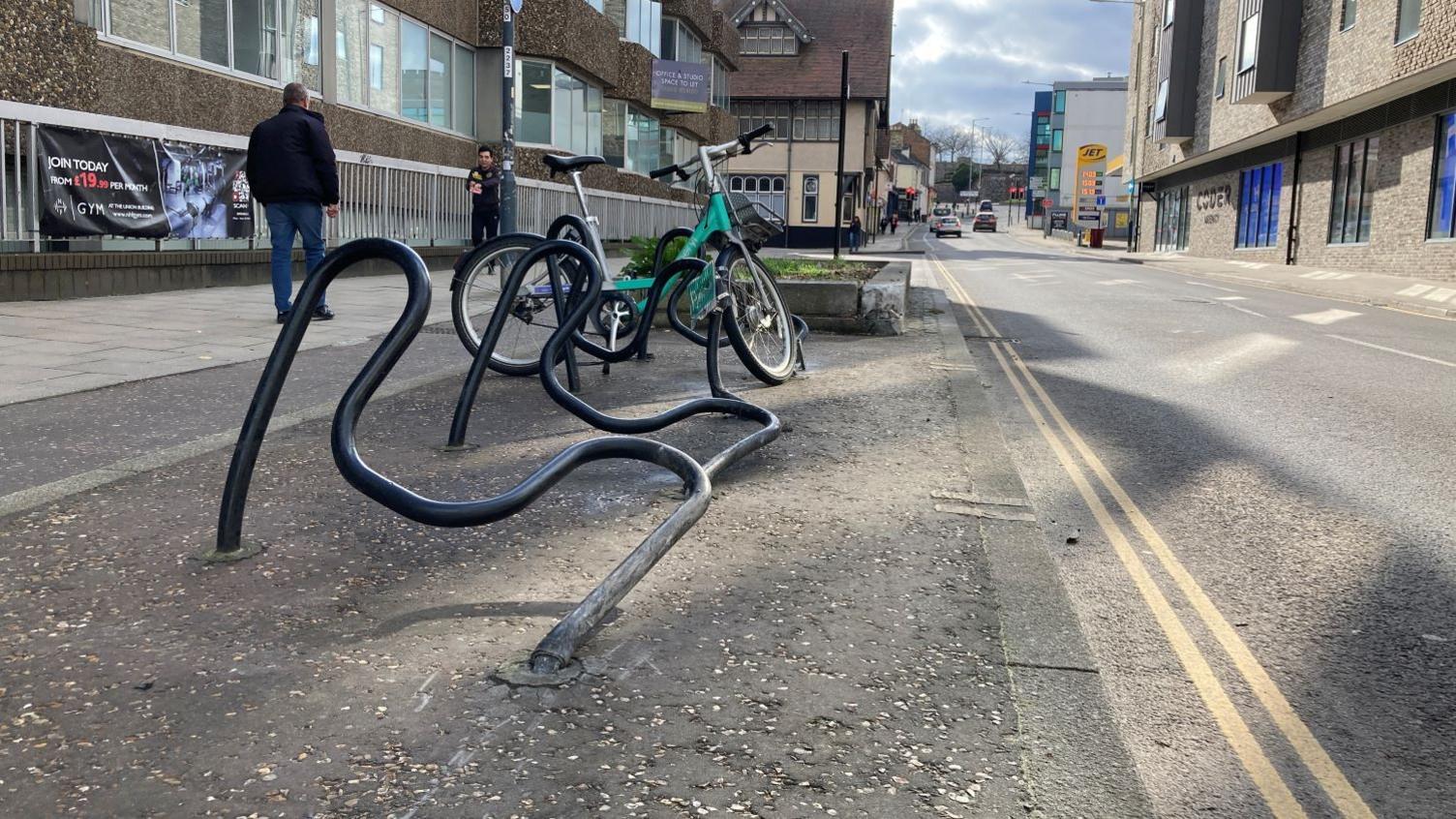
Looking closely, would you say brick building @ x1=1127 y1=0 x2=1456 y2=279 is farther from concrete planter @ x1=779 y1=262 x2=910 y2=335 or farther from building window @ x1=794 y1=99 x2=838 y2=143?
building window @ x1=794 y1=99 x2=838 y2=143

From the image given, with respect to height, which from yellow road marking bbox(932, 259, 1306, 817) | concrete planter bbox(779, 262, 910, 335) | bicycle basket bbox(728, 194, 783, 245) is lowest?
yellow road marking bbox(932, 259, 1306, 817)

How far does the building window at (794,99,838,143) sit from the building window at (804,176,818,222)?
2.02 meters

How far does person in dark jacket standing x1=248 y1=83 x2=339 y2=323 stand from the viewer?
29.3ft

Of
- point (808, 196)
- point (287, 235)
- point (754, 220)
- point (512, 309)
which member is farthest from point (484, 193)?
point (808, 196)

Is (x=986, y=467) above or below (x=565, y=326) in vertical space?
below

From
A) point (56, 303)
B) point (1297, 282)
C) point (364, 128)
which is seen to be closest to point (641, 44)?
point (364, 128)

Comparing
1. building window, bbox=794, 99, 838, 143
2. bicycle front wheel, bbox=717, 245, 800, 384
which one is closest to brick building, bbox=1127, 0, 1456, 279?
building window, bbox=794, 99, 838, 143

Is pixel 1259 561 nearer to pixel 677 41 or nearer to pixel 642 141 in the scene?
pixel 642 141

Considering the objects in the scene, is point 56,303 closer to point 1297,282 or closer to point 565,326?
point 565,326

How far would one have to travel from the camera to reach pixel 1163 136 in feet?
130

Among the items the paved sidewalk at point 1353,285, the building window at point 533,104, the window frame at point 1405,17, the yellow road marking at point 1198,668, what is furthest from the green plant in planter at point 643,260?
the window frame at point 1405,17

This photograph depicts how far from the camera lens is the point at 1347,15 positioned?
82.6 ft

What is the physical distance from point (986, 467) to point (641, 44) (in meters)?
28.1

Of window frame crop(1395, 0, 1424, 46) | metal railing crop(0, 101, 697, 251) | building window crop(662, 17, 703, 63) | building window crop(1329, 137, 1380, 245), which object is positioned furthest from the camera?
building window crop(662, 17, 703, 63)
